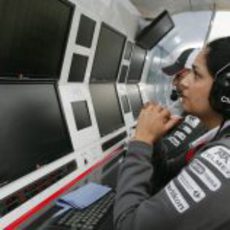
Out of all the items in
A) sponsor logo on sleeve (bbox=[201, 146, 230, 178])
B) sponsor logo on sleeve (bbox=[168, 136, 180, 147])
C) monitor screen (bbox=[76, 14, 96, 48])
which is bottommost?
sponsor logo on sleeve (bbox=[168, 136, 180, 147])

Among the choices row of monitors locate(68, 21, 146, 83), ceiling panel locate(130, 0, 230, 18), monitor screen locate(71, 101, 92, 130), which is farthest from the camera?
ceiling panel locate(130, 0, 230, 18)

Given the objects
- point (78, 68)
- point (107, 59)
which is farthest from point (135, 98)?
point (78, 68)

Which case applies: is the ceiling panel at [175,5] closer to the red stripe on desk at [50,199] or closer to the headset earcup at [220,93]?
the red stripe on desk at [50,199]

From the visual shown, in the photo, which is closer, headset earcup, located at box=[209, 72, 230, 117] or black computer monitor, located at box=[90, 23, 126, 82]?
headset earcup, located at box=[209, 72, 230, 117]

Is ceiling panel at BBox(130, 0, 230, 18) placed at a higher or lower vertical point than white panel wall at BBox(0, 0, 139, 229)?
higher

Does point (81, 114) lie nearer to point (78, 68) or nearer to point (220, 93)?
point (78, 68)

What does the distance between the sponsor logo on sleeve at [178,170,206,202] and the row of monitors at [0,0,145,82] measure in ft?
3.33

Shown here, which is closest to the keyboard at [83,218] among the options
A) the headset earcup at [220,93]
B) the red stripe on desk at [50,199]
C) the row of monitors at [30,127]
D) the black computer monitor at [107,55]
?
the red stripe on desk at [50,199]

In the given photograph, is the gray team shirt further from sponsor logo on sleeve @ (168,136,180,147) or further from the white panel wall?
sponsor logo on sleeve @ (168,136,180,147)

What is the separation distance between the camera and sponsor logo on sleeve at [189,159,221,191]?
3.05 feet

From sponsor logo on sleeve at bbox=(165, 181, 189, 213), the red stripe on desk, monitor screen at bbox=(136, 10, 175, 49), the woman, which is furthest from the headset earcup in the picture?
monitor screen at bbox=(136, 10, 175, 49)

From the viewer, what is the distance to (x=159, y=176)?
1687 millimetres

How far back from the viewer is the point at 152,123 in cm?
136

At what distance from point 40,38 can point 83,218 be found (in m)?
0.97
